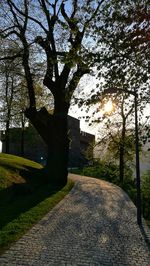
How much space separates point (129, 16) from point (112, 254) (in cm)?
572

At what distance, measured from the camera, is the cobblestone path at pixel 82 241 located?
9305 millimetres

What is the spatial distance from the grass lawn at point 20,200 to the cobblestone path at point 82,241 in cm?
33

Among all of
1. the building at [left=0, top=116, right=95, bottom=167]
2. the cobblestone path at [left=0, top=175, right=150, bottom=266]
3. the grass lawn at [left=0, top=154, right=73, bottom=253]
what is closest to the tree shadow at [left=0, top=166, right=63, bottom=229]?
the grass lawn at [left=0, top=154, right=73, bottom=253]

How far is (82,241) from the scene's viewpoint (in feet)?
36.8

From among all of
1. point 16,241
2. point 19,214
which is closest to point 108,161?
point 19,214

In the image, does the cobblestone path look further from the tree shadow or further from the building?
the building

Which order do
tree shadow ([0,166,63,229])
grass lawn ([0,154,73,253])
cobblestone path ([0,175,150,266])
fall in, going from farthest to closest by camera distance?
tree shadow ([0,166,63,229]) < grass lawn ([0,154,73,253]) < cobblestone path ([0,175,150,266])

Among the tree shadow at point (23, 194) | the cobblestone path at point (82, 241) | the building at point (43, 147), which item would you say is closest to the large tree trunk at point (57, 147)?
the tree shadow at point (23, 194)

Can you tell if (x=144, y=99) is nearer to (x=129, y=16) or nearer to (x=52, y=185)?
(x=129, y=16)

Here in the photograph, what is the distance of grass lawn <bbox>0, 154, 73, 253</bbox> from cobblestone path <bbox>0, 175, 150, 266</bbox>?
33 centimetres

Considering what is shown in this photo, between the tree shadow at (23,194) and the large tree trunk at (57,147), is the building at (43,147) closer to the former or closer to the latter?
the large tree trunk at (57,147)

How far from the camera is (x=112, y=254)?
397 inches

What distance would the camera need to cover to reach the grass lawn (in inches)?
467

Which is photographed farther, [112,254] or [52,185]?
[52,185]
